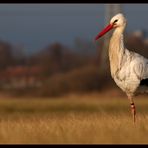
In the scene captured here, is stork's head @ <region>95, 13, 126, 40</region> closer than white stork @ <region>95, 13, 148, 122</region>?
No

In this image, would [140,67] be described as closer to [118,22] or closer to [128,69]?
[128,69]

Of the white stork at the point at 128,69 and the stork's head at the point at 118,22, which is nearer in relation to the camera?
the white stork at the point at 128,69

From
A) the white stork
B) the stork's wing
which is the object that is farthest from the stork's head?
the stork's wing

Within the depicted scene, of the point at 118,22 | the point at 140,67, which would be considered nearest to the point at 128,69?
the point at 140,67

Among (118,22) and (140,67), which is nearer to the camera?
(140,67)

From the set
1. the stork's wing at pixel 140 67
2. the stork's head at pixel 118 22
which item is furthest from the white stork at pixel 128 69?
the stork's head at pixel 118 22

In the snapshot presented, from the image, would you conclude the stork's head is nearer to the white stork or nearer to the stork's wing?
the white stork

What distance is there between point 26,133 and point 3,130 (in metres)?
0.33

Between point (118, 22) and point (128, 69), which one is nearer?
point (128, 69)

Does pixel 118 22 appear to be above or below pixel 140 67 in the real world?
above

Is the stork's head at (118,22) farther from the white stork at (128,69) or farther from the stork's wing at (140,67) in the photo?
the stork's wing at (140,67)

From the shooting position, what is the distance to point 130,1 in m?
11.0

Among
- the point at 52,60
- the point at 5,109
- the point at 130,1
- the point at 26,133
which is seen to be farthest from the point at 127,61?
the point at 52,60

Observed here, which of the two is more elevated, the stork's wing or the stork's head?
the stork's head
